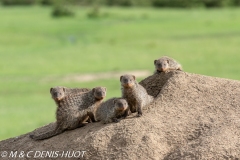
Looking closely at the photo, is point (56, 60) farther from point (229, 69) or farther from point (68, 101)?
point (68, 101)

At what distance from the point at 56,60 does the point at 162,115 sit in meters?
20.9

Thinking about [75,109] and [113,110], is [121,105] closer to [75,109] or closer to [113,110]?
[113,110]

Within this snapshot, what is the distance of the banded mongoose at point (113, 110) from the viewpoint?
5887 mm

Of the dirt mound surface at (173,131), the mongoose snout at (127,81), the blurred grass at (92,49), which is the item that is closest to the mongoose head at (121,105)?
the dirt mound surface at (173,131)

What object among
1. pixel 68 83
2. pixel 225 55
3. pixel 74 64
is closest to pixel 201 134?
pixel 68 83

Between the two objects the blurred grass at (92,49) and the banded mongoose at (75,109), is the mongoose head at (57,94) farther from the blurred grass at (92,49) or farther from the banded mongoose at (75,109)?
the blurred grass at (92,49)

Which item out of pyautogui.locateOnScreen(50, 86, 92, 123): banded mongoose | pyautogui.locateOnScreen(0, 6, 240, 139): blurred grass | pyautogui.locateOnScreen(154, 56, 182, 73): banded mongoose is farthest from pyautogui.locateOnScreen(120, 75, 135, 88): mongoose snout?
pyautogui.locateOnScreen(0, 6, 240, 139): blurred grass

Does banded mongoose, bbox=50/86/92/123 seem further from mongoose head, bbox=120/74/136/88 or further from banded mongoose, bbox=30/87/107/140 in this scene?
mongoose head, bbox=120/74/136/88

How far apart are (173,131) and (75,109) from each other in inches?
43.1

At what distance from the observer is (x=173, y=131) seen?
5621 mm

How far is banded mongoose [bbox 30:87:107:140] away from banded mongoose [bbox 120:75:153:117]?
0.22m

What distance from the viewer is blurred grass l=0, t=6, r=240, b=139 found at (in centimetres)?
1958

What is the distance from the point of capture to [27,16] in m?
44.8

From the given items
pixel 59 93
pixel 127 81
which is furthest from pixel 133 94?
pixel 59 93
